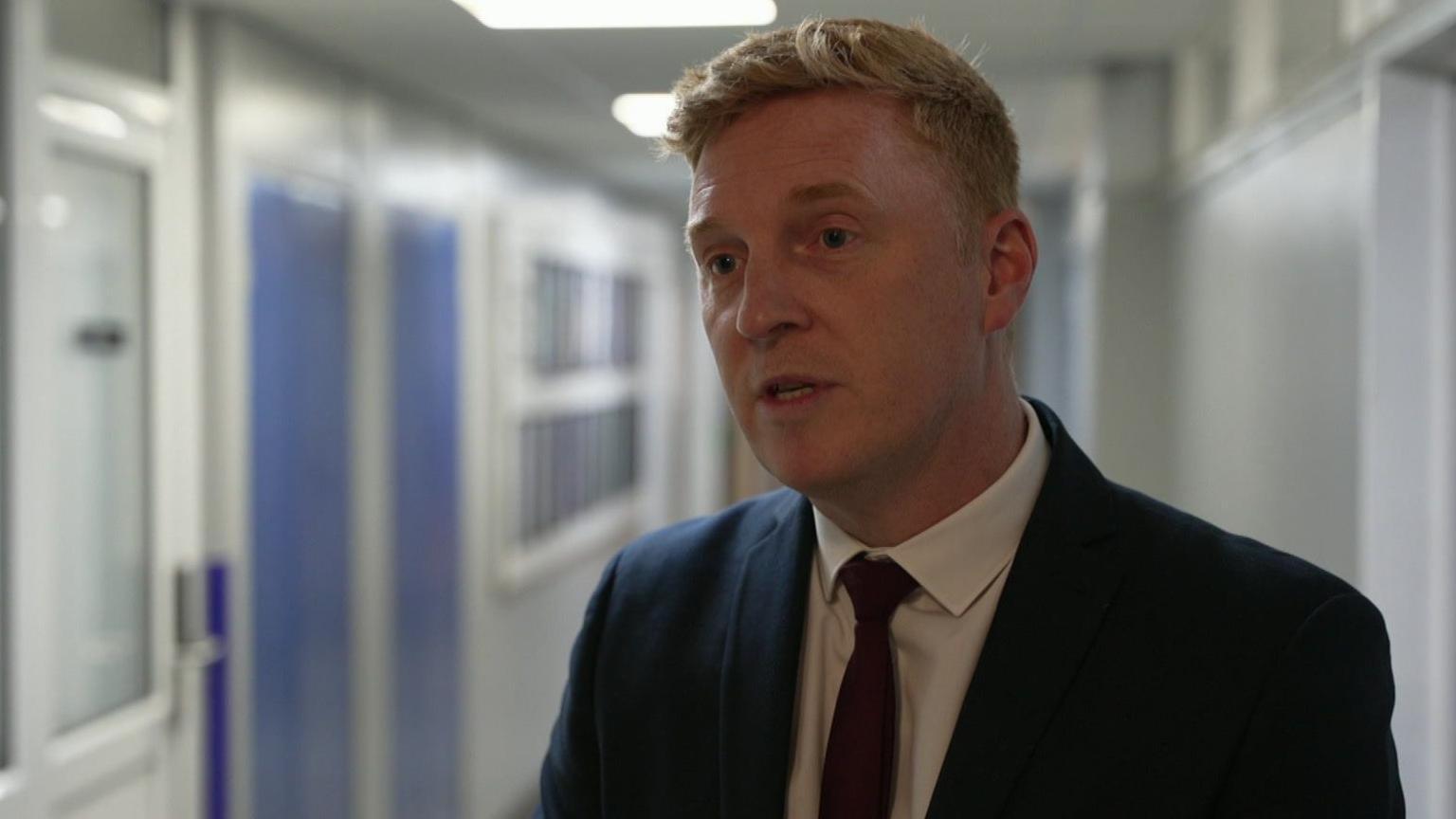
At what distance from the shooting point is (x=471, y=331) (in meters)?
4.88

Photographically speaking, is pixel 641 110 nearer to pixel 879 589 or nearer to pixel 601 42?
pixel 601 42

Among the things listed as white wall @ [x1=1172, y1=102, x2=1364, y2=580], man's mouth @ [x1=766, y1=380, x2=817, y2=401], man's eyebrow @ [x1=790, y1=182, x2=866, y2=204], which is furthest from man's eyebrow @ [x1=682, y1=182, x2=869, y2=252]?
white wall @ [x1=1172, y1=102, x2=1364, y2=580]

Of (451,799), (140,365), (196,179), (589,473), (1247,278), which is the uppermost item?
(196,179)

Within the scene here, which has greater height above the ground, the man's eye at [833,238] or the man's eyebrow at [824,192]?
the man's eyebrow at [824,192]

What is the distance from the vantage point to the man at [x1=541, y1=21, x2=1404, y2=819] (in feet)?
3.48

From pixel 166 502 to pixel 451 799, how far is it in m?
2.13

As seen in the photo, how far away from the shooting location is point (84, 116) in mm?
2697

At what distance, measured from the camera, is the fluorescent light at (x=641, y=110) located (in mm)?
4241

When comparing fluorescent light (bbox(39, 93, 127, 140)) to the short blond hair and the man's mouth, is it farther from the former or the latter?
the man's mouth

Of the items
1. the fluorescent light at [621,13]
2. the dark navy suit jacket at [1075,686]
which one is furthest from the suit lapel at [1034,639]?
the fluorescent light at [621,13]

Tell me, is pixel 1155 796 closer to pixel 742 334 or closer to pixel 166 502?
pixel 742 334

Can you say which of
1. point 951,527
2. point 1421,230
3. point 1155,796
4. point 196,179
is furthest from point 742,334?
point 196,179

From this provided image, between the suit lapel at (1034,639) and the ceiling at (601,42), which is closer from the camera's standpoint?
the suit lapel at (1034,639)

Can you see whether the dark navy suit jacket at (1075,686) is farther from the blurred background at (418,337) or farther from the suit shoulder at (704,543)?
the blurred background at (418,337)
